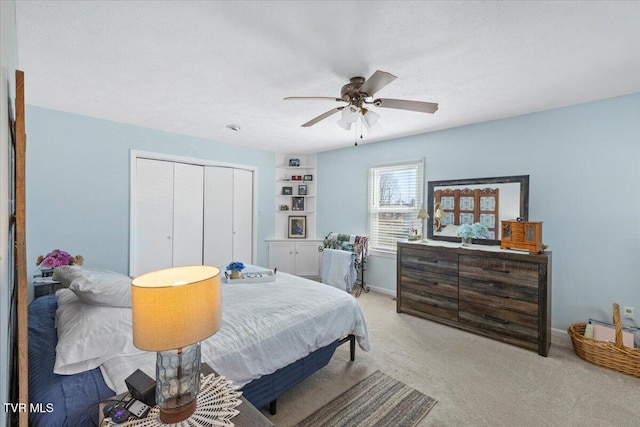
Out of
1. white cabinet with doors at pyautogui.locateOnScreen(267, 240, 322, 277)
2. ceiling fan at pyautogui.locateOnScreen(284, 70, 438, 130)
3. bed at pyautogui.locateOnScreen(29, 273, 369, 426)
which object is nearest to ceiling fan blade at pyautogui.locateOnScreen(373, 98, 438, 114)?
ceiling fan at pyautogui.locateOnScreen(284, 70, 438, 130)

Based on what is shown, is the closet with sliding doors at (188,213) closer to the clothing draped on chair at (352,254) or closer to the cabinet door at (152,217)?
the cabinet door at (152,217)

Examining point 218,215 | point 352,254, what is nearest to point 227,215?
point 218,215

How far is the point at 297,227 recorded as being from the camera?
5.49 m

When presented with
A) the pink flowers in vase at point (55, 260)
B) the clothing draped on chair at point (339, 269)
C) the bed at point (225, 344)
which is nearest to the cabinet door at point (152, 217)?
the pink flowers in vase at point (55, 260)

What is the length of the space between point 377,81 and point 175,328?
1785mm

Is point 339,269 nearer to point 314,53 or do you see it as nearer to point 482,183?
point 482,183

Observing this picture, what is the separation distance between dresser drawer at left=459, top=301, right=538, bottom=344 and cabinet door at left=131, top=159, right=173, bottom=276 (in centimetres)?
395

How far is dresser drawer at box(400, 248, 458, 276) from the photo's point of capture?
328 cm

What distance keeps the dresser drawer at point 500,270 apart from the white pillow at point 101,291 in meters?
3.17

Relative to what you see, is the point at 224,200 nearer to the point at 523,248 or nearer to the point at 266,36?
the point at 266,36

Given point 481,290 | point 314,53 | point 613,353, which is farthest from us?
point 481,290

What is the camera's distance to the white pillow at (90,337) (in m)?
1.30

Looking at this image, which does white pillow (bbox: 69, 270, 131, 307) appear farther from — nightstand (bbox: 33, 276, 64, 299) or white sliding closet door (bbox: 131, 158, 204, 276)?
white sliding closet door (bbox: 131, 158, 204, 276)

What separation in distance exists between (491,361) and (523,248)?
1157mm
